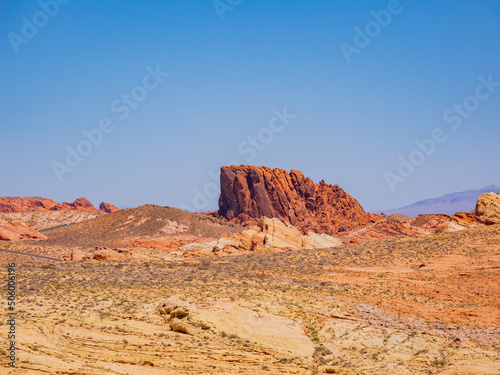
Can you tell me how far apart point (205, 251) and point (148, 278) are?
79.5 feet

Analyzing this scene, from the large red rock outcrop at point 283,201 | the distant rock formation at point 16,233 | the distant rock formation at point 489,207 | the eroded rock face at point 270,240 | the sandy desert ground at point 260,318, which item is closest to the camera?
the sandy desert ground at point 260,318

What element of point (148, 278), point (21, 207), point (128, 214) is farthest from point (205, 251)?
point (21, 207)

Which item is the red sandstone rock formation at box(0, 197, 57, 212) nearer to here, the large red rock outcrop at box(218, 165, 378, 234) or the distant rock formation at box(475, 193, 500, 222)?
the large red rock outcrop at box(218, 165, 378, 234)

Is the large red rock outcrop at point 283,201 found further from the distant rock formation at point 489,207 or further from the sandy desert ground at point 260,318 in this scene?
the sandy desert ground at point 260,318

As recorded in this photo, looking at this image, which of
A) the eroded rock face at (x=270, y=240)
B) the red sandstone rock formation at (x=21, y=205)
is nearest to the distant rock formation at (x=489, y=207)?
the eroded rock face at (x=270, y=240)

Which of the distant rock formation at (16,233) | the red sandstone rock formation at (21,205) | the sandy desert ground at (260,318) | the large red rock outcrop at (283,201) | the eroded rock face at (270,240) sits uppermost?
the red sandstone rock formation at (21,205)

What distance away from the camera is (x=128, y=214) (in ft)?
332

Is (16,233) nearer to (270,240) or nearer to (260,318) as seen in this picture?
(270,240)

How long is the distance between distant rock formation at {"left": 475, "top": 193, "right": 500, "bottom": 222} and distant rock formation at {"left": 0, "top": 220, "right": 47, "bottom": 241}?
59943 millimetres

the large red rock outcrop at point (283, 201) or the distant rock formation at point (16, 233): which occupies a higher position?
the large red rock outcrop at point (283, 201)

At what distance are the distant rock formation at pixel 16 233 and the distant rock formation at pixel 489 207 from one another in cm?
5994

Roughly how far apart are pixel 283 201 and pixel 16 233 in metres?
60.3

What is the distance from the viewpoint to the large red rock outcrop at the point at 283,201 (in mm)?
115438

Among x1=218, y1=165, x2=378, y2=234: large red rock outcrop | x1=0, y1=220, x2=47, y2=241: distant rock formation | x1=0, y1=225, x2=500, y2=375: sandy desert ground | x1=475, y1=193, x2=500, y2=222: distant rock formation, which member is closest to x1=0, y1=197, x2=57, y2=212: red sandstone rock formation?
x1=218, y1=165, x2=378, y2=234: large red rock outcrop
